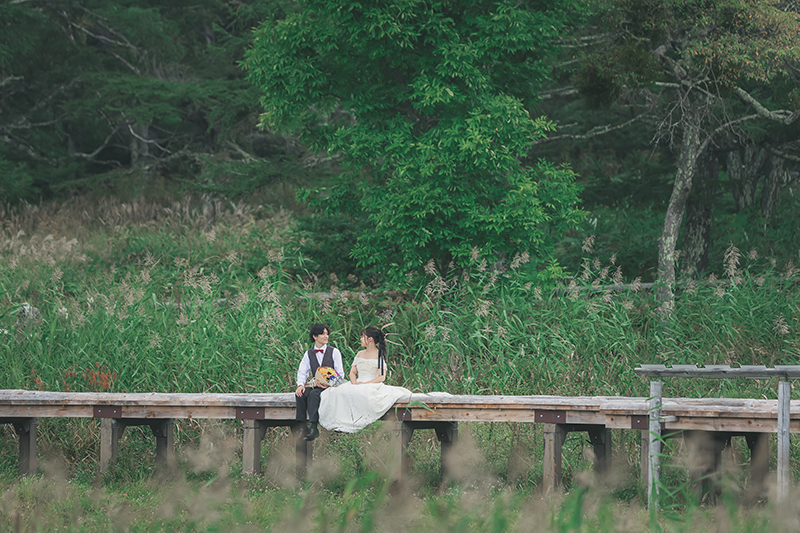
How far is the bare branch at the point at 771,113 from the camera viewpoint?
12.0 metres

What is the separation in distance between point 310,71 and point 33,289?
5.24 meters

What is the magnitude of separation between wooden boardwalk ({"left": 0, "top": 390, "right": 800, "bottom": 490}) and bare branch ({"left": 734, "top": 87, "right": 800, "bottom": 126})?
6233 millimetres

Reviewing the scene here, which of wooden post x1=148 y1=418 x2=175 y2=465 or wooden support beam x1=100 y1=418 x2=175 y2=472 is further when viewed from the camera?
wooden post x1=148 y1=418 x2=175 y2=465

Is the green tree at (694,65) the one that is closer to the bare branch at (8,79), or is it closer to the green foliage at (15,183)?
the green foliage at (15,183)

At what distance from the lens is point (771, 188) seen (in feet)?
54.0

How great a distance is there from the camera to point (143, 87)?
66.3 ft

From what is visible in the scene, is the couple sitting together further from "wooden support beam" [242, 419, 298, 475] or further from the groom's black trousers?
"wooden support beam" [242, 419, 298, 475]

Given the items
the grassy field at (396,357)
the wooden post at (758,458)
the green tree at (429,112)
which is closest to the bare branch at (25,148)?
the grassy field at (396,357)

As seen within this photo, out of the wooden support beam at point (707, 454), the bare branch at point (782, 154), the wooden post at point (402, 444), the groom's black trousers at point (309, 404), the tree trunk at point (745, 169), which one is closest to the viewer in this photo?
the wooden support beam at point (707, 454)

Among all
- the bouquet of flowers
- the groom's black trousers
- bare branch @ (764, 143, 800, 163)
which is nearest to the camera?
the groom's black trousers

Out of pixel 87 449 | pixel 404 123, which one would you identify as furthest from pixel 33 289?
pixel 404 123

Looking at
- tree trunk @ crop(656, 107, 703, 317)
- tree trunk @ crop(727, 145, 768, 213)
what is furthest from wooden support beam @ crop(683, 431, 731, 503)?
tree trunk @ crop(727, 145, 768, 213)

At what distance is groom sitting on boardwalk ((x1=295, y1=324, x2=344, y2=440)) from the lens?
297 inches

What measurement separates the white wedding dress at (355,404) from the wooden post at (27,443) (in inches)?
117
